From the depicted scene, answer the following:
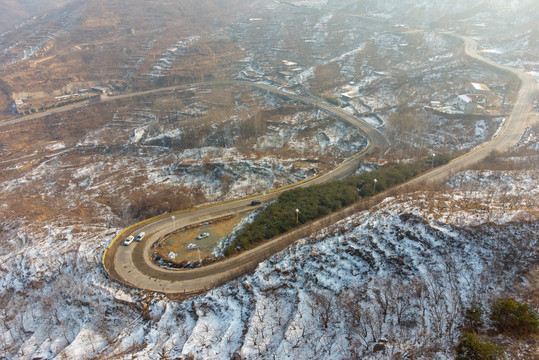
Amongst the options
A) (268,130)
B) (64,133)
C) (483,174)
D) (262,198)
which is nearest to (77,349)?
(262,198)

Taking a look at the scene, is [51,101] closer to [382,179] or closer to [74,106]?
[74,106]

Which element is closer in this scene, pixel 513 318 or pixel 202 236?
pixel 513 318

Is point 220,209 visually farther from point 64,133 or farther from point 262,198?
point 64,133

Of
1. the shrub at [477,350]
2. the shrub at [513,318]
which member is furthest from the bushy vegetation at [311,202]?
the shrub at [477,350]

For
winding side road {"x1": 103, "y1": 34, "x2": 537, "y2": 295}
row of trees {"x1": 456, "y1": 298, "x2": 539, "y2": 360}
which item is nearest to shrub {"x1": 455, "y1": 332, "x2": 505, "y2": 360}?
row of trees {"x1": 456, "y1": 298, "x2": 539, "y2": 360}

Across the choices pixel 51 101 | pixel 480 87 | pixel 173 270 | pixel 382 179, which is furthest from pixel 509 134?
pixel 51 101

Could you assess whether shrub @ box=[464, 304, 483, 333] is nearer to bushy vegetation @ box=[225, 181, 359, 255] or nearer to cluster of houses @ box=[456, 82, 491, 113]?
bushy vegetation @ box=[225, 181, 359, 255]
